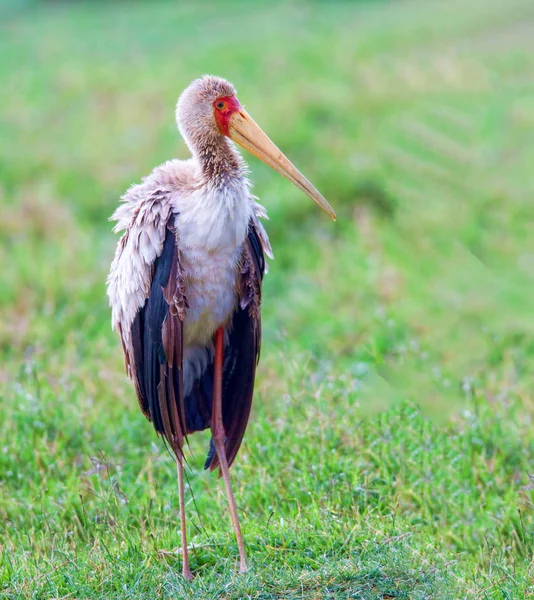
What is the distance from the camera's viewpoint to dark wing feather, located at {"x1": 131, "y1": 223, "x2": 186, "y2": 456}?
135 inches

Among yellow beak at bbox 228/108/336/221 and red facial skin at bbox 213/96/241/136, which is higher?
red facial skin at bbox 213/96/241/136

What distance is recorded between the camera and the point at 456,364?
5309 mm

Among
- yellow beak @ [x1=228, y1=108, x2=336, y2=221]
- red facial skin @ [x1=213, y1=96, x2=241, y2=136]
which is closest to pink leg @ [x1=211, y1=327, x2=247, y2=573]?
yellow beak @ [x1=228, y1=108, x2=336, y2=221]

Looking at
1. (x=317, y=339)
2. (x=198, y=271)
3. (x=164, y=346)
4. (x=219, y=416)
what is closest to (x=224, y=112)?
(x=198, y=271)

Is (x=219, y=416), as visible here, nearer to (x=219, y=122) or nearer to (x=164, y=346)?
(x=164, y=346)

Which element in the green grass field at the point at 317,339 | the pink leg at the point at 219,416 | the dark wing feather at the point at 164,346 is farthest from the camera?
the pink leg at the point at 219,416

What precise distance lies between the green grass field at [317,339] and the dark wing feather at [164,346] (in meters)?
0.36

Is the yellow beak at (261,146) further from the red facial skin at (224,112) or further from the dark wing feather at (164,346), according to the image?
the dark wing feather at (164,346)

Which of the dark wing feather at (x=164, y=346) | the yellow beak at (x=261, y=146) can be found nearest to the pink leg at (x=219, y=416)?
the dark wing feather at (x=164, y=346)

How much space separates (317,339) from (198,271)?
2369 millimetres

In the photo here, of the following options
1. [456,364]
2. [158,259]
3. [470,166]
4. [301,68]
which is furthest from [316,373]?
[301,68]

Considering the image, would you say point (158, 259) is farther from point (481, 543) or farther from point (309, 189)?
point (481, 543)

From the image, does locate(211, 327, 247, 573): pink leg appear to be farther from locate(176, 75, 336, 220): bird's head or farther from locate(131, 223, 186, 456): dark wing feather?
locate(176, 75, 336, 220): bird's head

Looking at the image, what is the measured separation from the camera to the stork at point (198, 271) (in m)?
3.45
